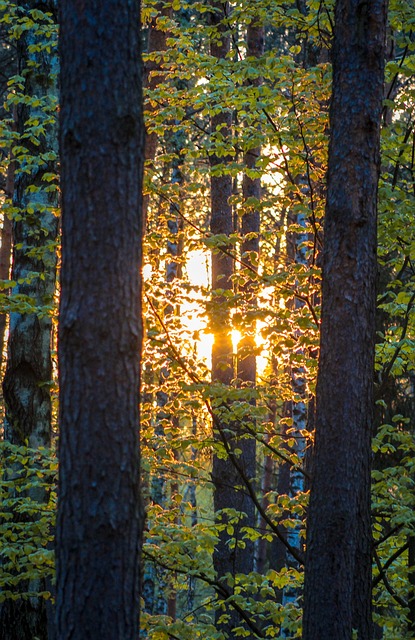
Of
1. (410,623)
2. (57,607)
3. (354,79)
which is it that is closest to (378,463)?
(410,623)

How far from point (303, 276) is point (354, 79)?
196 cm

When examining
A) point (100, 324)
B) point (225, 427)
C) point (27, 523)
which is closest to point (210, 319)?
point (225, 427)

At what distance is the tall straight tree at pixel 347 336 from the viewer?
567 cm

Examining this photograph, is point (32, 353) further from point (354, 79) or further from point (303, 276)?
point (354, 79)

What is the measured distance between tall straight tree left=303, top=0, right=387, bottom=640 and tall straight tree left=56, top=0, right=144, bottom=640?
2.46 m

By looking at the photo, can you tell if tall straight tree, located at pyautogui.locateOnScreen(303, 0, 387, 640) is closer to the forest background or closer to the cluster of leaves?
the forest background

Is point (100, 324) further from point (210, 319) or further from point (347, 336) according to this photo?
point (210, 319)

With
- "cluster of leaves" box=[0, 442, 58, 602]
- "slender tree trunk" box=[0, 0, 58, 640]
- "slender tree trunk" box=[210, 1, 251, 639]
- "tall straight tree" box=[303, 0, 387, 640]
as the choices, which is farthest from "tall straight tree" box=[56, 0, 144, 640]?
"slender tree trunk" box=[0, 0, 58, 640]

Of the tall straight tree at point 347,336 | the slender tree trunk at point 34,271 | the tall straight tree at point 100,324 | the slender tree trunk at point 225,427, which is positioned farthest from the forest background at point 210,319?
the tall straight tree at point 100,324

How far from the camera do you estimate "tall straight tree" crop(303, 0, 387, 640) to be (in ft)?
18.6

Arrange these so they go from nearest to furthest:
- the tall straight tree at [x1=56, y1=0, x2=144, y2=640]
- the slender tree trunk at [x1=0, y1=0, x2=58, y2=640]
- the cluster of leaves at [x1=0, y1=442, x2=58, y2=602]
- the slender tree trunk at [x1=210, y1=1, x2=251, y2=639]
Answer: the tall straight tree at [x1=56, y1=0, x2=144, y2=640] < the cluster of leaves at [x1=0, y1=442, x2=58, y2=602] < the slender tree trunk at [x1=0, y1=0, x2=58, y2=640] < the slender tree trunk at [x1=210, y1=1, x2=251, y2=639]

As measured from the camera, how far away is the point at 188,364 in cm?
770

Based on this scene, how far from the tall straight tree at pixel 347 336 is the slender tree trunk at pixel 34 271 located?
11.2 ft

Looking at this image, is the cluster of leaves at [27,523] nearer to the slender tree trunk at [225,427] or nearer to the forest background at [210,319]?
the forest background at [210,319]
